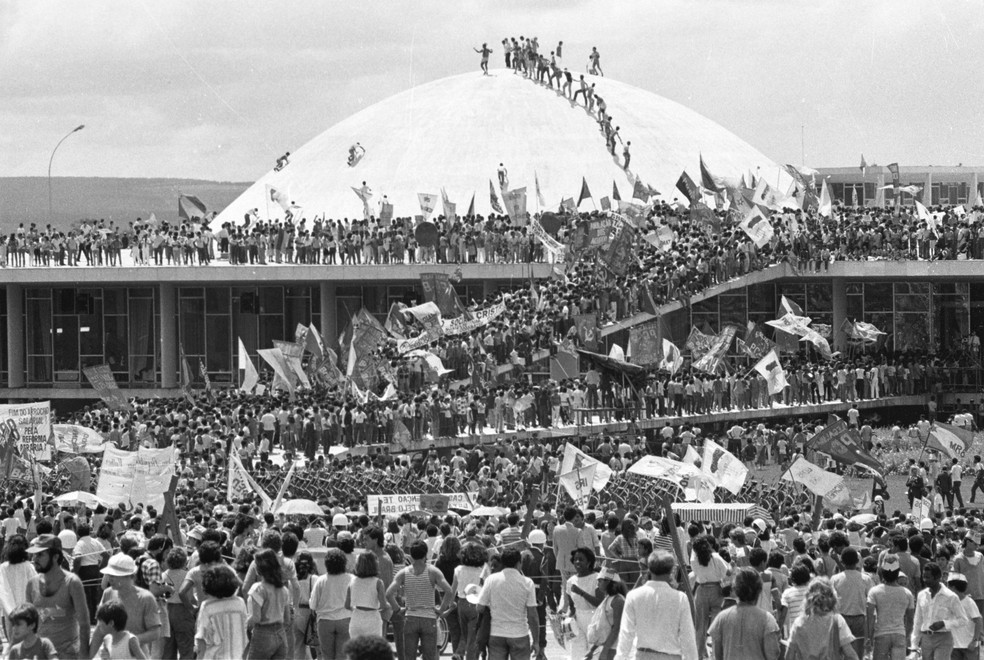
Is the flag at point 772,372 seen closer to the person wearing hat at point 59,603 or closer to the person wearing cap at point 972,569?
the person wearing cap at point 972,569

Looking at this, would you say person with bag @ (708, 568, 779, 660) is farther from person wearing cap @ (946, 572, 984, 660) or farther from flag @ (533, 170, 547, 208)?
flag @ (533, 170, 547, 208)

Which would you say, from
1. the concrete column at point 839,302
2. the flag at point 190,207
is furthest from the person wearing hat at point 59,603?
the flag at point 190,207

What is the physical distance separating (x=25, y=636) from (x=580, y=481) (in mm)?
14159

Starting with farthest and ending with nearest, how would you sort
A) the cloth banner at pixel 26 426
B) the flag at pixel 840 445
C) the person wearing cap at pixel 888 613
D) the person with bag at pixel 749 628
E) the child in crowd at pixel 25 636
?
the cloth banner at pixel 26 426, the flag at pixel 840 445, the person wearing cap at pixel 888 613, the person with bag at pixel 749 628, the child in crowd at pixel 25 636

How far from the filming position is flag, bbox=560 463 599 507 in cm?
2498

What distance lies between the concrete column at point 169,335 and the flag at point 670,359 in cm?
1903

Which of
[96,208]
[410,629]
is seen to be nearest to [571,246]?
[410,629]

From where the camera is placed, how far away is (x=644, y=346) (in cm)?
3991

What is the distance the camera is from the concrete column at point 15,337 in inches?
2186

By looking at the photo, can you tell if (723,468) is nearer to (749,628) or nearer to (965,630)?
(965,630)

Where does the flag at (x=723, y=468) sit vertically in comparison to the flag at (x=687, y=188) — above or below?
below

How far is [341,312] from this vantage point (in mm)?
54094

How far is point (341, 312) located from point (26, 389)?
998 cm

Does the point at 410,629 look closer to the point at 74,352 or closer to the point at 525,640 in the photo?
the point at 525,640
